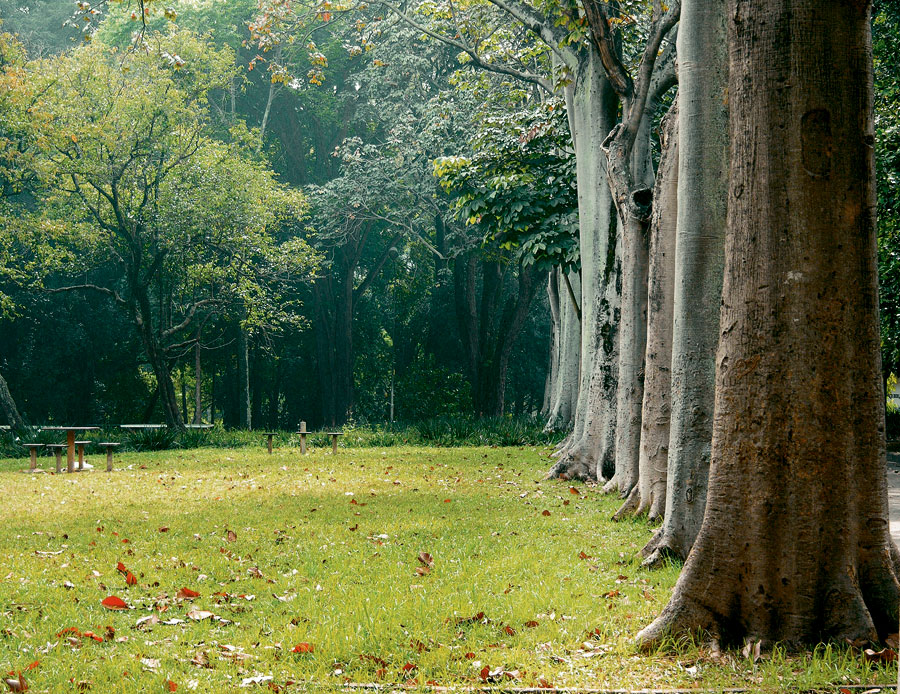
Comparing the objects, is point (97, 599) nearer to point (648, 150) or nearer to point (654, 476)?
point (654, 476)

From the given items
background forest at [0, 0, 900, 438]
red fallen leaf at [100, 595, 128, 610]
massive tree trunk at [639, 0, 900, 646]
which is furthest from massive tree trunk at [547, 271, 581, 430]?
massive tree trunk at [639, 0, 900, 646]

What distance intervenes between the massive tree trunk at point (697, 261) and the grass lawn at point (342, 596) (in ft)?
2.10

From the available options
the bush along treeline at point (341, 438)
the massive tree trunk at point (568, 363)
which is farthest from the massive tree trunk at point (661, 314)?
the bush along treeline at point (341, 438)

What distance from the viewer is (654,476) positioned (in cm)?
848

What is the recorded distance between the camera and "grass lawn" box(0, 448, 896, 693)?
14.2 ft

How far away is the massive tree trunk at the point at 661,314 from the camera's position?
8.02 m

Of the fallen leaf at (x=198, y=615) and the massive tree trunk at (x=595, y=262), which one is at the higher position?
the massive tree trunk at (x=595, y=262)

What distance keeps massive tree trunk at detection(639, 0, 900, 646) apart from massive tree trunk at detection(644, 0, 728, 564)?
6.40 feet

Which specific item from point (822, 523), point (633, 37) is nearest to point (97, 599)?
point (822, 523)

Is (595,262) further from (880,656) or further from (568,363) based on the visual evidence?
(880,656)

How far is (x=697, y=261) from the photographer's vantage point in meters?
6.50

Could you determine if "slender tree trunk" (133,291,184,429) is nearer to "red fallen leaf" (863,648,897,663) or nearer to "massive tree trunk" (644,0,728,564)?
"massive tree trunk" (644,0,728,564)

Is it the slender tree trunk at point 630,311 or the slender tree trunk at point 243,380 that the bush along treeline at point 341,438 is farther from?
the slender tree trunk at point 630,311

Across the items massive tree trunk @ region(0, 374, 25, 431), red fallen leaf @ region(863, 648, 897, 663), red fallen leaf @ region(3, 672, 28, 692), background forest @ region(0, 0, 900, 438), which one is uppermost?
background forest @ region(0, 0, 900, 438)
